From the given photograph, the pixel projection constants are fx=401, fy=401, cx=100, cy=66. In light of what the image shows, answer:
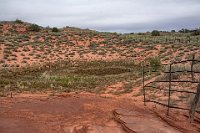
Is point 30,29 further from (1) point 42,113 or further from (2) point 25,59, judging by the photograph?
(1) point 42,113

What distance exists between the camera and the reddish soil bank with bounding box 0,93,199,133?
504 inches

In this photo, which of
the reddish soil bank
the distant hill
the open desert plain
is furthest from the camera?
the distant hill

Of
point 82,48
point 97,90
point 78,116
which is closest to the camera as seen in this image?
point 78,116

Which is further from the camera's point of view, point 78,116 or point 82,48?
point 82,48

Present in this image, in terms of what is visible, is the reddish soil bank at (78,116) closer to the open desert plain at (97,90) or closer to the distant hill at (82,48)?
the open desert plain at (97,90)

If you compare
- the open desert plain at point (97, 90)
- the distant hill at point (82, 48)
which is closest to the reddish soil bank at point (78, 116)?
the open desert plain at point (97, 90)

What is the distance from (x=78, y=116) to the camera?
48.3ft

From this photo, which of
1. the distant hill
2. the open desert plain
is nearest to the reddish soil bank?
the open desert plain

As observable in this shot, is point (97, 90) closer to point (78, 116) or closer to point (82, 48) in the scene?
point (78, 116)

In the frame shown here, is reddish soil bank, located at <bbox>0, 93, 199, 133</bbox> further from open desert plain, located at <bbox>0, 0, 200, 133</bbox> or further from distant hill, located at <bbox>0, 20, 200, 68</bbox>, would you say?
distant hill, located at <bbox>0, 20, 200, 68</bbox>

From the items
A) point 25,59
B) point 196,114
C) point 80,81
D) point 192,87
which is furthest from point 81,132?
point 25,59

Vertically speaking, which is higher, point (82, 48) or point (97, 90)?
point (82, 48)

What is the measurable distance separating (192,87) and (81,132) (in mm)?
7459

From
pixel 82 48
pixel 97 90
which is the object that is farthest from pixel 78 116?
pixel 82 48
